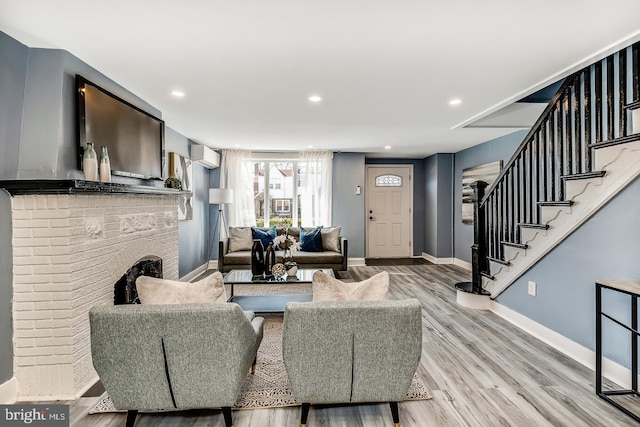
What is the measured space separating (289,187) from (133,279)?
14.4 feet

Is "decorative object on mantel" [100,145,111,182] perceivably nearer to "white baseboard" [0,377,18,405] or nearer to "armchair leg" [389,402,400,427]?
"white baseboard" [0,377,18,405]

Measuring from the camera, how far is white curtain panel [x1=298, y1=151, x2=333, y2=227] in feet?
22.4

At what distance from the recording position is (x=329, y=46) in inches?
90.0

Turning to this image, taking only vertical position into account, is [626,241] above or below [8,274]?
above

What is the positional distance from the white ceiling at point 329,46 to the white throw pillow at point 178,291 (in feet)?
5.00

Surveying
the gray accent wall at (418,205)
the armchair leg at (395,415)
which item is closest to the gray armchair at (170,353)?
the armchair leg at (395,415)

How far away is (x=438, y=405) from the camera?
7.15 ft

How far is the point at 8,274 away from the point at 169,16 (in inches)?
73.3

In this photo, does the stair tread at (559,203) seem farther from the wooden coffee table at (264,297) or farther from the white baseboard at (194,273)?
the white baseboard at (194,273)

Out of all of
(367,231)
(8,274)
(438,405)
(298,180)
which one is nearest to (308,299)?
(438,405)

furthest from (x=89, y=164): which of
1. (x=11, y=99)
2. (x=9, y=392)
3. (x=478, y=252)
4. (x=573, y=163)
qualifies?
(x=478, y=252)

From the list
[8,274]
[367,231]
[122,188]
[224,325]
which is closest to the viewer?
[224,325]

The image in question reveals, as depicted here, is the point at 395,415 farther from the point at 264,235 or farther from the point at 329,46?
the point at 264,235

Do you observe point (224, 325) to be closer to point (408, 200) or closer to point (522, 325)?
point (522, 325)
